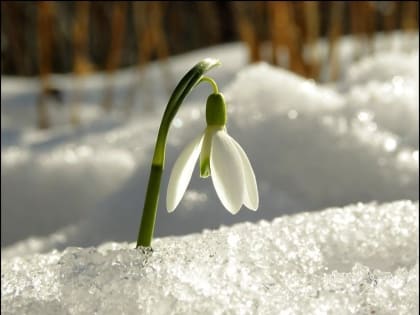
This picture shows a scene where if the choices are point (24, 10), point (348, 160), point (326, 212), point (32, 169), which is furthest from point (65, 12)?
point (326, 212)

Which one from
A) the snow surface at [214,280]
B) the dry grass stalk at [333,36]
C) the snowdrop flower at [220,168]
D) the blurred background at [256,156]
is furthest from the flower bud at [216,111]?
the dry grass stalk at [333,36]

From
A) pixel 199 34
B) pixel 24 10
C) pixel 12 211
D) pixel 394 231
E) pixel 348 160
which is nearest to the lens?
pixel 394 231

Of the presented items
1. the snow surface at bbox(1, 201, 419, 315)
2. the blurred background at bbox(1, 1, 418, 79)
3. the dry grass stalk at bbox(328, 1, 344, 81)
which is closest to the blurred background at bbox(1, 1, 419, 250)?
the blurred background at bbox(1, 1, 418, 79)

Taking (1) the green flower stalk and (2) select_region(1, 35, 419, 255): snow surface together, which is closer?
(1) the green flower stalk

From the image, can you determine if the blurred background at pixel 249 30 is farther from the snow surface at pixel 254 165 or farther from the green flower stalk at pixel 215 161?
the green flower stalk at pixel 215 161

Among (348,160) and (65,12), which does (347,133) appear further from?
(65,12)

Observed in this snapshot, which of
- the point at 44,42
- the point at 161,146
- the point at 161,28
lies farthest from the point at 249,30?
the point at 161,146

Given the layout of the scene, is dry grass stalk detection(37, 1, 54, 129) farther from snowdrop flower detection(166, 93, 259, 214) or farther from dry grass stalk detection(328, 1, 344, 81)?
snowdrop flower detection(166, 93, 259, 214)
